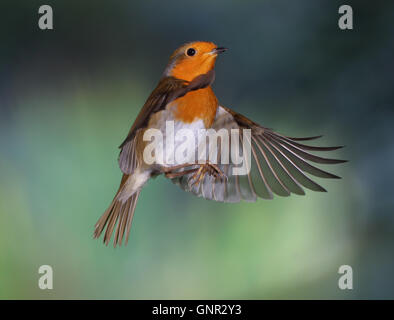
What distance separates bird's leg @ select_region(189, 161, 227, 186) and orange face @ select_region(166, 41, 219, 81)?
24cm

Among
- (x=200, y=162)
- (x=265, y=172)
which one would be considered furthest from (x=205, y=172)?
(x=265, y=172)

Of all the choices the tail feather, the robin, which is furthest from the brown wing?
the tail feather

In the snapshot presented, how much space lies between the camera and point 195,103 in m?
0.99

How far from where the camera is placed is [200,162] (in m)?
1.11

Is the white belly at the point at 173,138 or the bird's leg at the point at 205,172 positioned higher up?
the white belly at the point at 173,138

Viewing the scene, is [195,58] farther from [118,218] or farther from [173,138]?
[118,218]

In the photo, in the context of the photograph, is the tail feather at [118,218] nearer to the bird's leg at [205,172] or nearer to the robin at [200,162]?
the robin at [200,162]

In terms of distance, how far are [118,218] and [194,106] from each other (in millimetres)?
368

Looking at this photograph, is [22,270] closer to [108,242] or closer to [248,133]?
[108,242]

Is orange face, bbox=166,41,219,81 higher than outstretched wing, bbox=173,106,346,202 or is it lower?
higher

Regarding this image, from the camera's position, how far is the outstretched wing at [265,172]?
114cm

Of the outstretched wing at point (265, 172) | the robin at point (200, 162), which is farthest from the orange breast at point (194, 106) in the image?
the outstretched wing at point (265, 172)

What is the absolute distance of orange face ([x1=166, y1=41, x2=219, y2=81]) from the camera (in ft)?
3.19

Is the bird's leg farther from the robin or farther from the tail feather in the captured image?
the tail feather
